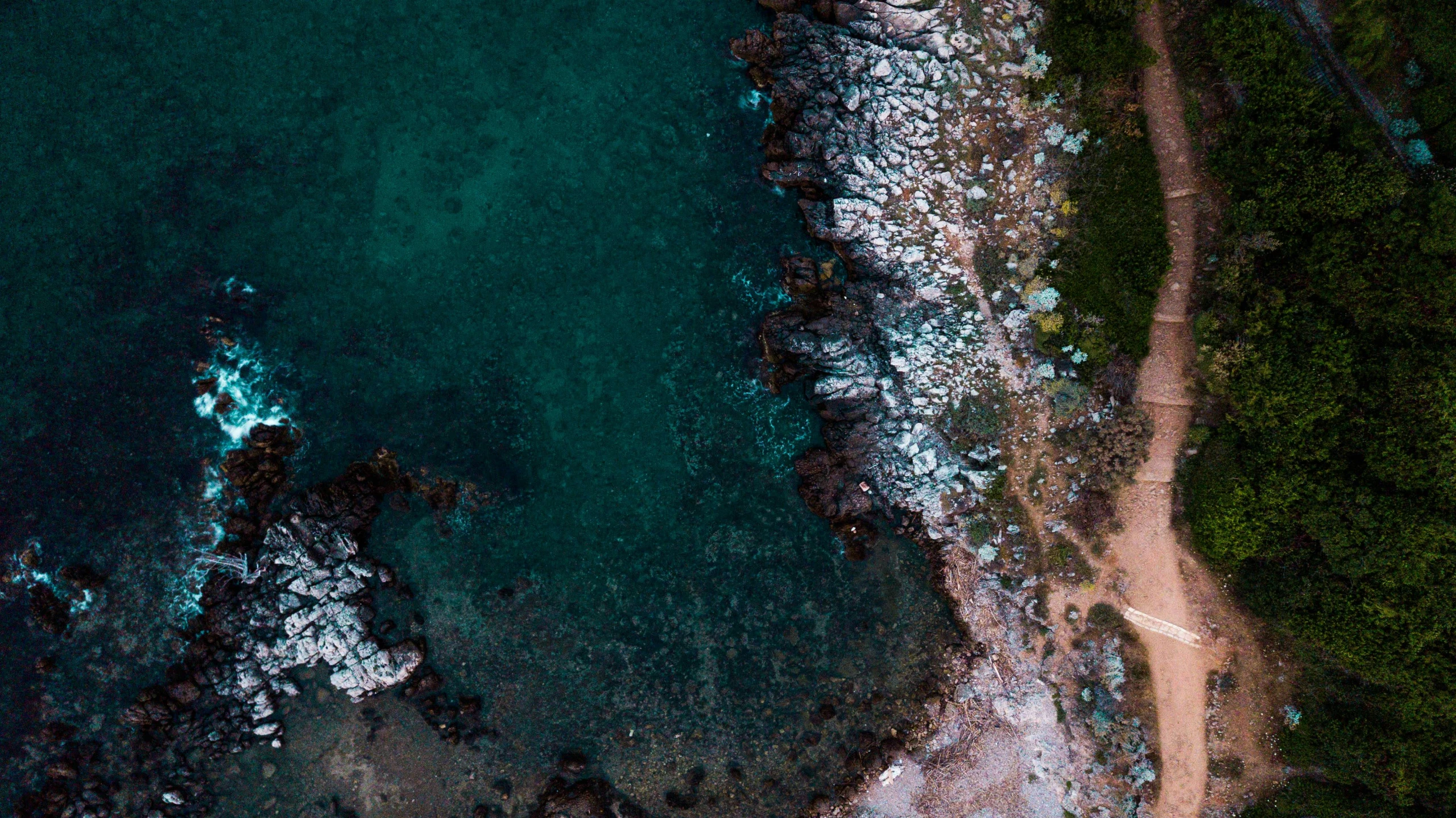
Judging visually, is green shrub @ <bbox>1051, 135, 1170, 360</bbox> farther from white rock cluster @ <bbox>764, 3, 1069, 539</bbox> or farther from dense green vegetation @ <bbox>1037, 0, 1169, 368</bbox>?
white rock cluster @ <bbox>764, 3, 1069, 539</bbox>

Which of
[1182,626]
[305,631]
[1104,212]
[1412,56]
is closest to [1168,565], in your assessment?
[1182,626]

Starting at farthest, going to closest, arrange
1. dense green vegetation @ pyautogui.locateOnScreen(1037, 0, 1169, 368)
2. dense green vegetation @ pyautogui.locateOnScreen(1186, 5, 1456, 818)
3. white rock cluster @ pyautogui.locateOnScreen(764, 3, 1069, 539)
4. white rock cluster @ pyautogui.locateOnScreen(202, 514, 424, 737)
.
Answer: white rock cluster @ pyautogui.locateOnScreen(202, 514, 424, 737) < white rock cluster @ pyautogui.locateOnScreen(764, 3, 1069, 539) < dense green vegetation @ pyautogui.locateOnScreen(1037, 0, 1169, 368) < dense green vegetation @ pyautogui.locateOnScreen(1186, 5, 1456, 818)

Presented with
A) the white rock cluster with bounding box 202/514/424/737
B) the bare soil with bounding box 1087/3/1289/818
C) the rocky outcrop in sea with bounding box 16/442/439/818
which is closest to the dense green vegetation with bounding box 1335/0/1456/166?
the bare soil with bounding box 1087/3/1289/818

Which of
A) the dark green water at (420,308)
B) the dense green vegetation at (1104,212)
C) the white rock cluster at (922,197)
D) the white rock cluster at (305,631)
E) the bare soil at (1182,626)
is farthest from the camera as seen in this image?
the white rock cluster at (305,631)

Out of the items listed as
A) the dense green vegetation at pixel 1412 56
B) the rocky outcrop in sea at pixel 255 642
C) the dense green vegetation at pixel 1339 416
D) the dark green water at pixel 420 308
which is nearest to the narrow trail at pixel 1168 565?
the dense green vegetation at pixel 1339 416

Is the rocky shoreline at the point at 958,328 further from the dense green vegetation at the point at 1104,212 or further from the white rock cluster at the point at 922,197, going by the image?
the dense green vegetation at the point at 1104,212

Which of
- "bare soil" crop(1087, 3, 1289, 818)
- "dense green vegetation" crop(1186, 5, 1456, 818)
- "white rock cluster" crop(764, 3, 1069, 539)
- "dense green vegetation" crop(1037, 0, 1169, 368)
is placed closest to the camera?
"dense green vegetation" crop(1186, 5, 1456, 818)

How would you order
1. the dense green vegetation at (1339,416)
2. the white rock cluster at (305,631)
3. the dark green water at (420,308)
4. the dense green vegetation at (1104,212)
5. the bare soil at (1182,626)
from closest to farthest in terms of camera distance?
the dense green vegetation at (1339,416), the dense green vegetation at (1104,212), the bare soil at (1182,626), the dark green water at (420,308), the white rock cluster at (305,631)
